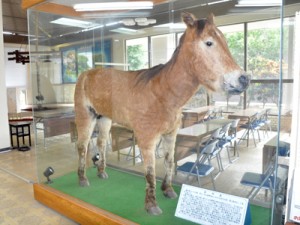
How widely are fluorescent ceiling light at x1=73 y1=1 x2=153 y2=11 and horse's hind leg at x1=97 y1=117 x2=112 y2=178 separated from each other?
0.98m

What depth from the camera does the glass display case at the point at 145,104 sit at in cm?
162

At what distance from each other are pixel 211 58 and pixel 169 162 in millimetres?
928

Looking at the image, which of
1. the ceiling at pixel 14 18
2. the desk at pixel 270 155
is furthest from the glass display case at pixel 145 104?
the ceiling at pixel 14 18

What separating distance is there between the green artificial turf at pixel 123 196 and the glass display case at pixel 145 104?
0.01m

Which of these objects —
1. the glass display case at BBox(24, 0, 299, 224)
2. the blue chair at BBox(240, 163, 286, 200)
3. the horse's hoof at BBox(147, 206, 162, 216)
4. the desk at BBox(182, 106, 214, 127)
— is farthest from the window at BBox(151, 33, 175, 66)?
the horse's hoof at BBox(147, 206, 162, 216)

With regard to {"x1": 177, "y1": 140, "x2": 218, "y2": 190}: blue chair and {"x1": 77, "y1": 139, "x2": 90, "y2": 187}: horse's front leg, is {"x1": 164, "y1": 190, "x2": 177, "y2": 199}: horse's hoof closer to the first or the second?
{"x1": 177, "y1": 140, "x2": 218, "y2": 190}: blue chair

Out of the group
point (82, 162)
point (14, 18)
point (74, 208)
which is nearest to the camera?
point (74, 208)

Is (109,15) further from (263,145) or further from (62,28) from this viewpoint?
(263,145)

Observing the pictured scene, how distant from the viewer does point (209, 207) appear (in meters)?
Result: 1.85

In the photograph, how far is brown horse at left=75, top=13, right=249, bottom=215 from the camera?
1710 mm

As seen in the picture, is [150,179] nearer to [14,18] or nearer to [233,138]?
[233,138]

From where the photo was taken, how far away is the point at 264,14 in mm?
1556

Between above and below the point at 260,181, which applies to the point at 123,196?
below

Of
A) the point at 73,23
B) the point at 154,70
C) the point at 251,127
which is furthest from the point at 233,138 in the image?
the point at 73,23
